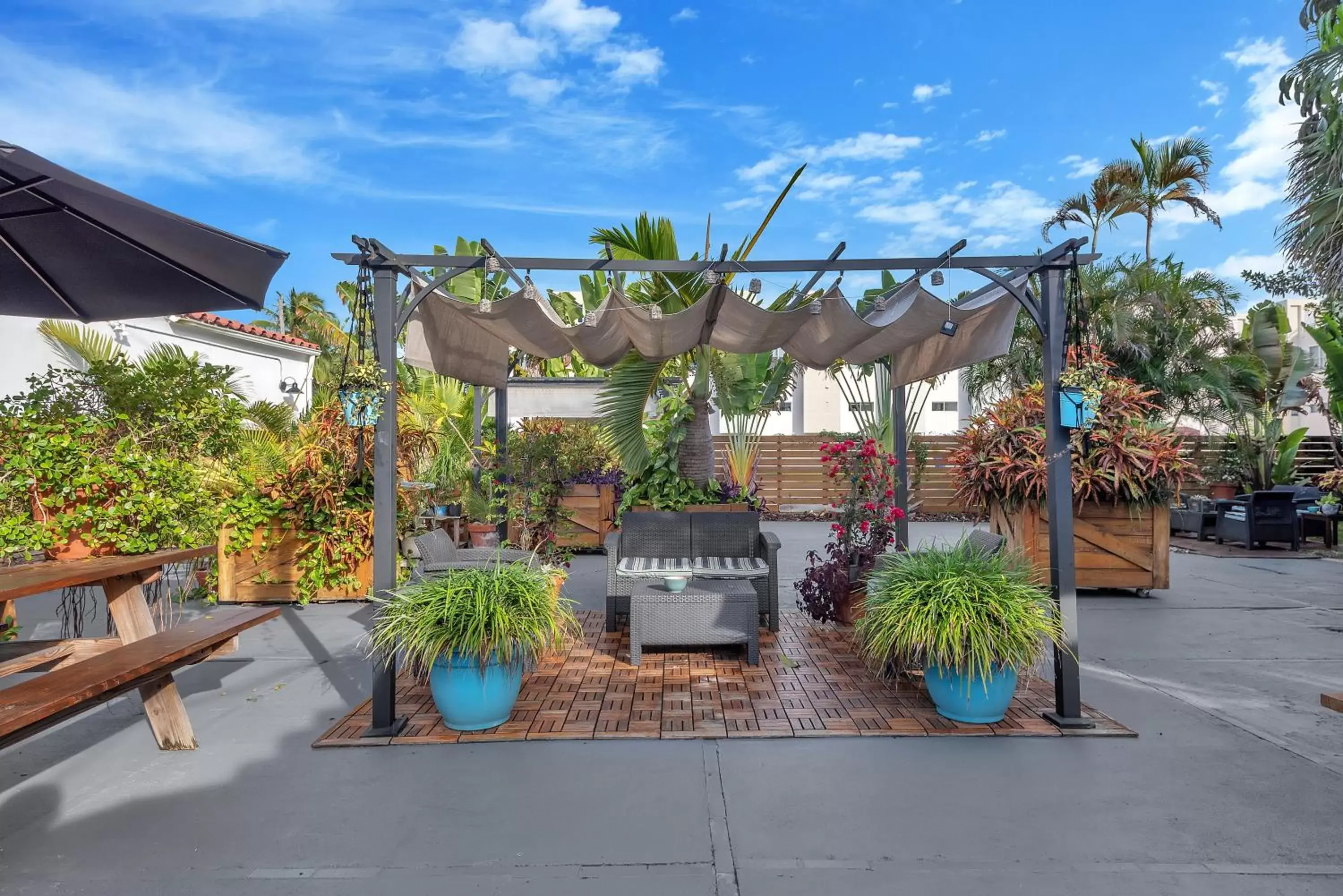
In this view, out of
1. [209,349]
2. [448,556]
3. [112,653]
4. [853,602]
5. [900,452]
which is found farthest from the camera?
[209,349]

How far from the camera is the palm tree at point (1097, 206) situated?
13938 mm

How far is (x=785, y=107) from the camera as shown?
10.1 metres

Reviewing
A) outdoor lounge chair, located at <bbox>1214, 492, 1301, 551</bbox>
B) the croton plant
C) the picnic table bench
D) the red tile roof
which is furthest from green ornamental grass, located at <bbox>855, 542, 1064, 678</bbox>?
the red tile roof

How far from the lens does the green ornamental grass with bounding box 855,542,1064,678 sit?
341 centimetres

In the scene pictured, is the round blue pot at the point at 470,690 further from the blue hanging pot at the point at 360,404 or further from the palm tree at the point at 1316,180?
the palm tree at the point at 1316,180

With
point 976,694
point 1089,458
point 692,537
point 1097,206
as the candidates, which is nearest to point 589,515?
point 692,537

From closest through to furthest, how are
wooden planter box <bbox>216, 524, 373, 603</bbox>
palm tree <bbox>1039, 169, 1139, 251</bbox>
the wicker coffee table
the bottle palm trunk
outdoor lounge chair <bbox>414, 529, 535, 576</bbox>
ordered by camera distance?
outdoor lounge chair <bbox>414, 529, 535, 576</bbox> → the wicker coffee table → wooden planter box <bbox>216, 524, 373, 603</bbox> → the bottle palm trunk → palm tree <bbox>1039, 169, 1139, 251</bbox>

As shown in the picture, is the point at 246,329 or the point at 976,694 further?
the point at 246,329

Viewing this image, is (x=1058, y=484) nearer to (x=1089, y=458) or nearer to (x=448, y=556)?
(x=1089, y=458)

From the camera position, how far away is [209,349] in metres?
10.4

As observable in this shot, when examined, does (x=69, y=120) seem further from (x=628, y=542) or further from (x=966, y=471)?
(x=966, y=471)

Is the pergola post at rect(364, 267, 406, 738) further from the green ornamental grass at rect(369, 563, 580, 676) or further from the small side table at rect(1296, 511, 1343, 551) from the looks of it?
the small side table at rect(1296, 511, 1343, 551)

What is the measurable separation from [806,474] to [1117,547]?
31.7 feet

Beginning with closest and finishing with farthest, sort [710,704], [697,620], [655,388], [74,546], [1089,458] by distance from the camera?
[710,704], [74,546], [697,620], [1089,458], [655,388]
